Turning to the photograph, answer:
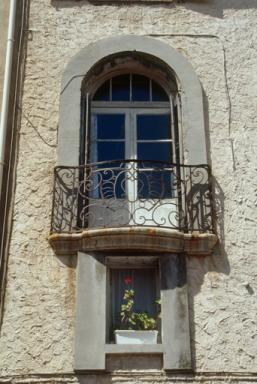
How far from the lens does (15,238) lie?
8.45m

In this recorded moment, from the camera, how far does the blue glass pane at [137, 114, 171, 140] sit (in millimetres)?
9695

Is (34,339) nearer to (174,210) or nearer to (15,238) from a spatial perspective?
(15,238)

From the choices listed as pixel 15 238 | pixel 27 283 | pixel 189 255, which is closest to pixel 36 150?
pixel 15 238

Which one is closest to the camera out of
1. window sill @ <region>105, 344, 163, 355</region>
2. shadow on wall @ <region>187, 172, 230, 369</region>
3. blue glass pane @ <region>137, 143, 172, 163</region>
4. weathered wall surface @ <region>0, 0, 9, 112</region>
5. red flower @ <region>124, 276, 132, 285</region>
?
window sill @ <region>105, 344, 163, 355</region>

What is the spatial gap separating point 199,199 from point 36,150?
2.55 metres

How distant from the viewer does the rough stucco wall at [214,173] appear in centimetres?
779

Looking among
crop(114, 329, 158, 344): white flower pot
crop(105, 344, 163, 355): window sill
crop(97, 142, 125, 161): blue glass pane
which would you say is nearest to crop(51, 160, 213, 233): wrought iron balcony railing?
crop(97, 142, 125, 161): blue glass pane

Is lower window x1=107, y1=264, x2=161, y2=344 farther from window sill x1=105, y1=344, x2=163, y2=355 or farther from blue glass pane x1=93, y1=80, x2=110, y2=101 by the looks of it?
blue glass pane x1=93, y1=80, x2=110, y2=101

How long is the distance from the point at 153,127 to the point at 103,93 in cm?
107

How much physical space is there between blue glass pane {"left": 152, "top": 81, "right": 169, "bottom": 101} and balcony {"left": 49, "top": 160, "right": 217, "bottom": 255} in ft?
4.80

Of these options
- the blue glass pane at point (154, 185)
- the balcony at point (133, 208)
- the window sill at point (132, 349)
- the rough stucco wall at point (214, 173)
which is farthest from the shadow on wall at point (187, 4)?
the window sill at point (132, 349)

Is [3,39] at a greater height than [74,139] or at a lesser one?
greater

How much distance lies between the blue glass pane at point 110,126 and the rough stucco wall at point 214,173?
2.58 feet

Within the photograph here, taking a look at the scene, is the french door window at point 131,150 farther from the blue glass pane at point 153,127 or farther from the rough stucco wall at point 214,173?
the rough stucco wall at point 214,173
